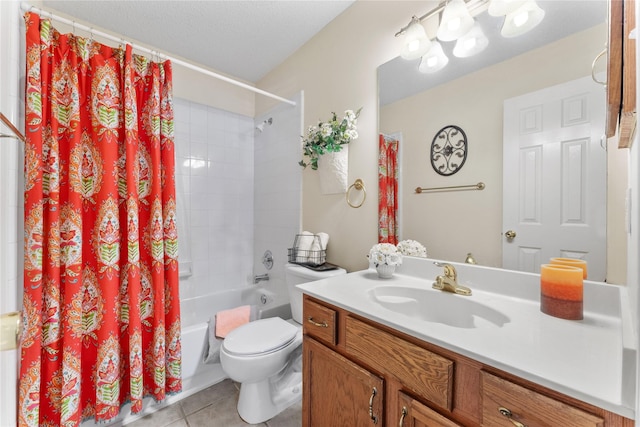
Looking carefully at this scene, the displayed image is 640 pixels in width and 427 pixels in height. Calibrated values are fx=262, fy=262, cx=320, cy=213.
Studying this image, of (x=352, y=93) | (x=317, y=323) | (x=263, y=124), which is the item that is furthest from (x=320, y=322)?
(x=263, y=124)

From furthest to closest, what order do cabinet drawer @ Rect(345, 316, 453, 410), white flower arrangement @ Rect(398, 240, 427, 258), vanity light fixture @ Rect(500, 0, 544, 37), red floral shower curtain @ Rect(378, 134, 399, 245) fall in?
1. red floral shower curtain @ Rect(378, 134, 399, 245)
2. white flower arrangement @ Rect(398, 240, 427, 258)
3. vanity light fixture @ Rect(500, 0, 544, 37)
4. cabinet drawer @ Rect(345, 316, 453, 410)

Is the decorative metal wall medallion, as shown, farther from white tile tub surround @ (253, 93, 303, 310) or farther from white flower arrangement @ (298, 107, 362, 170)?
white tile tub surround @ (253, 93, 303, 310)

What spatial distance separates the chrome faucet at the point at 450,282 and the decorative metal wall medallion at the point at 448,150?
436mm

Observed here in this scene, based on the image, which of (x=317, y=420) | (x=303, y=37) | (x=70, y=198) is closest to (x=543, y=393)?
(x=317, y=420)

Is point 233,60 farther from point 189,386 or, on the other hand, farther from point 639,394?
point 639,394

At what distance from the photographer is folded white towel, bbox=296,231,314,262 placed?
1.72 m

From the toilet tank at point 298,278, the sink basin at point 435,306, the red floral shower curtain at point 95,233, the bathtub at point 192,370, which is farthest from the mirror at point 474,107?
the red floral shower curtain at point 95,233

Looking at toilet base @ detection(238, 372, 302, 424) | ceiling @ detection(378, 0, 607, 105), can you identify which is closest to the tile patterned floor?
toilet base @ detection(238, 372, 302, 424)

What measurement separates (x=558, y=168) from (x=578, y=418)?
0.77m

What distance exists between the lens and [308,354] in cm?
111

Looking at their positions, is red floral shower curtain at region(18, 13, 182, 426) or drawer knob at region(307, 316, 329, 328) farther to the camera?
red floral shower curtain at region(18, 13, 182, 426)

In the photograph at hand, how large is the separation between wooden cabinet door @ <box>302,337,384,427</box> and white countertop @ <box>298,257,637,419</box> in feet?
0.71

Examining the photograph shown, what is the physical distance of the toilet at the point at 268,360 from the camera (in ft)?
4.40

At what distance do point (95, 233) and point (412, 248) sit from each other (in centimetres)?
162
